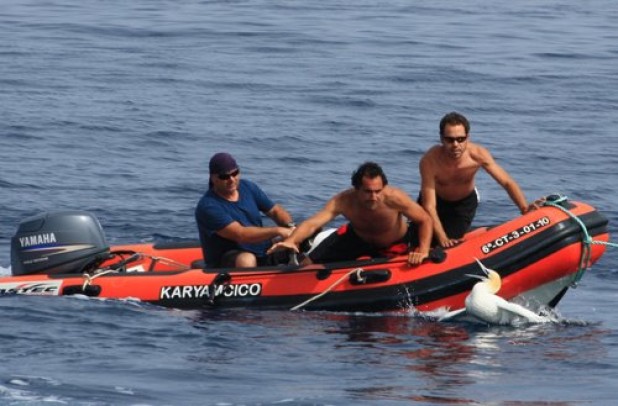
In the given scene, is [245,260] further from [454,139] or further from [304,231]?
[454,139]

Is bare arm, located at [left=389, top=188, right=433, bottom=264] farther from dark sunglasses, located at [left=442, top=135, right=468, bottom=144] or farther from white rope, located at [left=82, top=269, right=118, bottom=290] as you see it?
white rope, located at [left=82, top=269, right=118, bottom=290]

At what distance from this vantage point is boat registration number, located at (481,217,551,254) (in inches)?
449

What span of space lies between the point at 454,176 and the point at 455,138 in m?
0.49

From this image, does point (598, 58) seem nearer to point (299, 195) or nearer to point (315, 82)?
point (315, 82)

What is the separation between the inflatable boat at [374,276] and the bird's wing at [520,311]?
20 centimetres

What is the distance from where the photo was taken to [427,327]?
36.9 feet

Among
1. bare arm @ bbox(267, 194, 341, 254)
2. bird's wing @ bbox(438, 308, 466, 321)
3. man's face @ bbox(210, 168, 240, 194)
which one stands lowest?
bird's wing @ bbox(438, 308, 466, 321)

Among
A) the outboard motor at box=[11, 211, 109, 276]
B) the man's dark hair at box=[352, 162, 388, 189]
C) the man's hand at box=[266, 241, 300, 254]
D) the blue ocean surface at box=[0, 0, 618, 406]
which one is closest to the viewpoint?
the blue ocean surface at box=[0, 0, 618, 406]

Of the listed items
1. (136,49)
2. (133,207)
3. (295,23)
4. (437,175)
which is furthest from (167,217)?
(295,23)

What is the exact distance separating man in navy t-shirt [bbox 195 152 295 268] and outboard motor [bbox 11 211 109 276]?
0.93m

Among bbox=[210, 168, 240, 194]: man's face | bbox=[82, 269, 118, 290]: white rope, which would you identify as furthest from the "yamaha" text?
bbox=[210, 168, 240, 194]: man's face

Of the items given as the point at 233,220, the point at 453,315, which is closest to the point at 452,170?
the point at 453,315

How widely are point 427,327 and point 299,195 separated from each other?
516cm

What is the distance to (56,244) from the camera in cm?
1207
